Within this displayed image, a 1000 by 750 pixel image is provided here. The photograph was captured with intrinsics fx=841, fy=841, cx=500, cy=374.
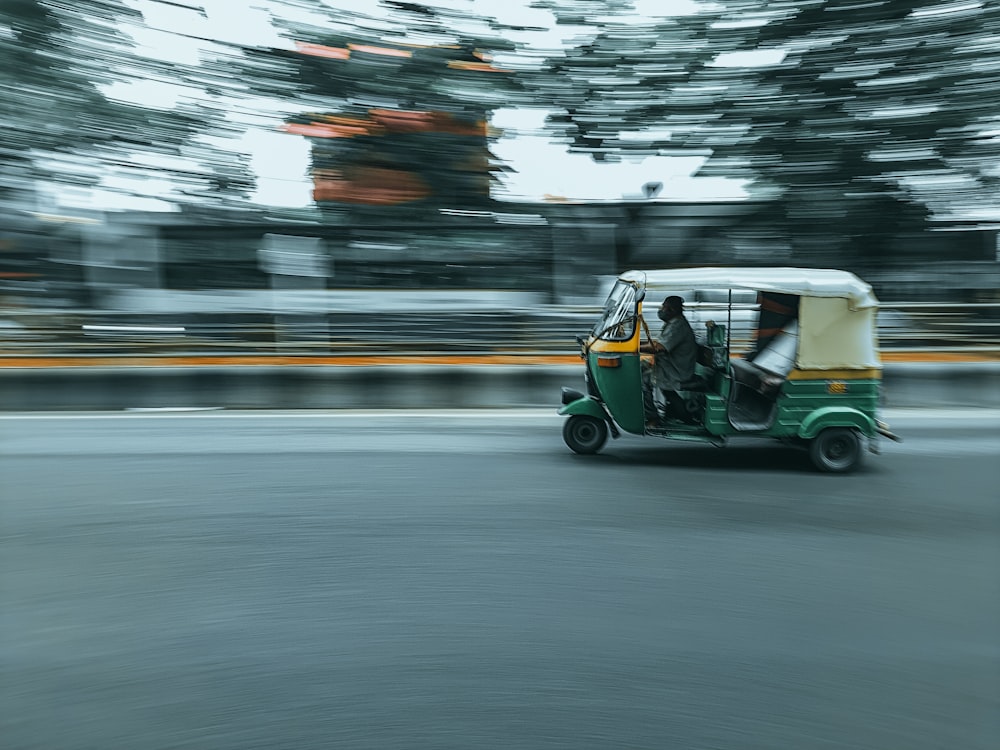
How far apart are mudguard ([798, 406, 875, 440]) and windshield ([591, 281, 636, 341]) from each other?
1635 millimetres


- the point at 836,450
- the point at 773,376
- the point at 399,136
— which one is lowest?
the point at 836,450

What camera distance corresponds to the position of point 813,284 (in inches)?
278

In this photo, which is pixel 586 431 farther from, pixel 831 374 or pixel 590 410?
pixel 831 374

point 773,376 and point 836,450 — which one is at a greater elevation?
point 773,376

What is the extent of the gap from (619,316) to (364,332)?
4.87m

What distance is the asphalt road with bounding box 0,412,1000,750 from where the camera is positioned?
2.95 m

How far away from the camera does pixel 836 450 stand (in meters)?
7.04

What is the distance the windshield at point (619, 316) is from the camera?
7.18 meters

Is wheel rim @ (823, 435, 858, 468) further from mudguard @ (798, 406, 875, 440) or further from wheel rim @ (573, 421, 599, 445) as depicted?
wheel rim @ (573, 421, 599, 445)

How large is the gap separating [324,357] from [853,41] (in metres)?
8.79

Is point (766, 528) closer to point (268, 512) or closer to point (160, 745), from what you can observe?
point (268, 512)

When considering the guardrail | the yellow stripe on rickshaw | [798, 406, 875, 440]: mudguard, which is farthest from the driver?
the guardrail

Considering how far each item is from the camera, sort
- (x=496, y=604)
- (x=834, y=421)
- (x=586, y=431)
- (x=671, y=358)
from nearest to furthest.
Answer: (x=496, y=604), (x=834, y=421), (x=671, y=358), (x=586, y=431)

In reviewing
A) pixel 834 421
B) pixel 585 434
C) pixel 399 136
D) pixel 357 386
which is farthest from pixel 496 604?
pixel 399 136
